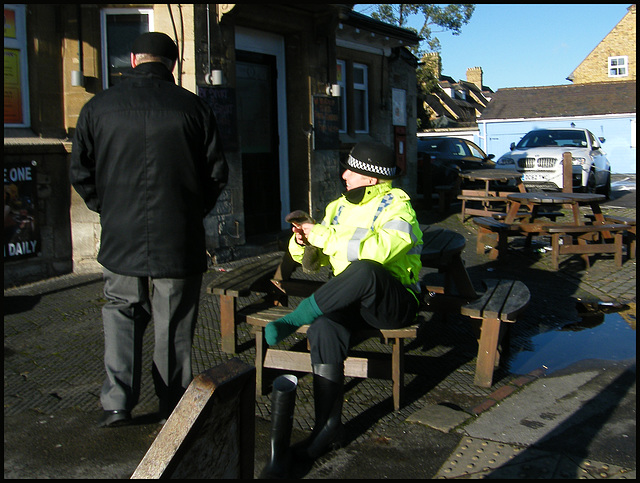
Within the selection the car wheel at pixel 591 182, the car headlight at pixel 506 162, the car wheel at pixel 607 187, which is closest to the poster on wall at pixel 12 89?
the car headlight at pixel 506 162

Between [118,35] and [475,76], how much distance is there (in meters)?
58.5

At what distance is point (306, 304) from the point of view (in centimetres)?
379

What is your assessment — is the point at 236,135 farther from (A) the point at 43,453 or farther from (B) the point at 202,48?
(A) the point at 43,453

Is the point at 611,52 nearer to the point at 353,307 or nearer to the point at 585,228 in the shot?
the point at 585,228

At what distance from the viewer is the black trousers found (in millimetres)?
3523

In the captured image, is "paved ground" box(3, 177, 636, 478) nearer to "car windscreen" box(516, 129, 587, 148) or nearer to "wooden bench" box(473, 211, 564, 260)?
"wooden bench" box(473, 211, 564, 260)

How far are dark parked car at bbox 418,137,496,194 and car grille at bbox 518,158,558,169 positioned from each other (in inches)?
57.6

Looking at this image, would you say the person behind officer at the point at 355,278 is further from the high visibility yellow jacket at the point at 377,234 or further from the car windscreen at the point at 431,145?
the car windscreen at the point at 431,145

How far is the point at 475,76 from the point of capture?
205 feet

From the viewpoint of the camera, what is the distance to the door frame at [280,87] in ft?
31.7

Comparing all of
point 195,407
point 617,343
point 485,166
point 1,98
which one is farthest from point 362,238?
point 485,166

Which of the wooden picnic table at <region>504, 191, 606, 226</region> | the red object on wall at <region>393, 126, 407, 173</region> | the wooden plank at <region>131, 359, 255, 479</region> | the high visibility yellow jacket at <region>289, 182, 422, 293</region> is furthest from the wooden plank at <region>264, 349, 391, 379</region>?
the red object on wall at <region>393, 126, 407, 173</region>

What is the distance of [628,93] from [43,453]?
125 ft

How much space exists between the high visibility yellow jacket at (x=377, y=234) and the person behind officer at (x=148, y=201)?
717mm
